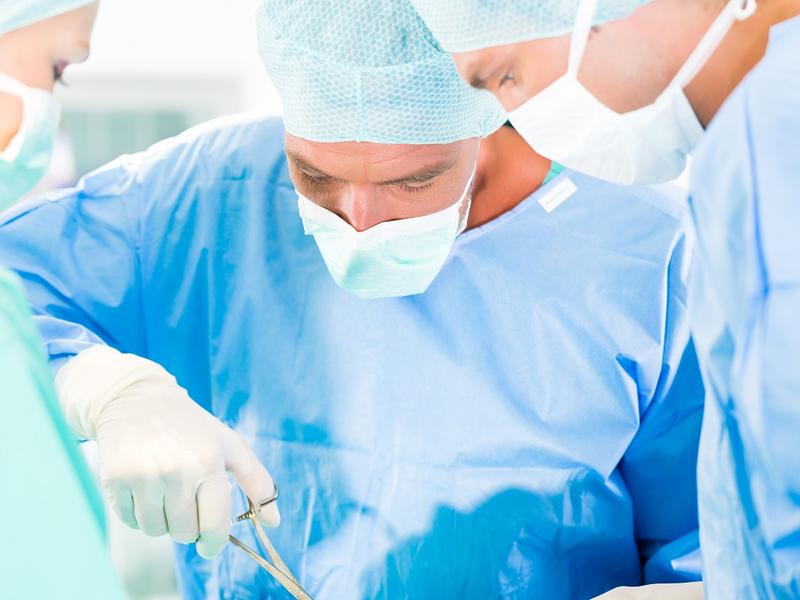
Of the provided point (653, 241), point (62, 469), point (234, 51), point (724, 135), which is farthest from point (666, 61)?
point (234, 51)

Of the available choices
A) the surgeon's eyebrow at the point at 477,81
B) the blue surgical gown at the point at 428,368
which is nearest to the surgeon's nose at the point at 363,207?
the blue surgical gown at the point at 428,368

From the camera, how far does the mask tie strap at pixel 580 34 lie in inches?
37.7

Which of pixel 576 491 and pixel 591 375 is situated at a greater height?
pixel 591 375

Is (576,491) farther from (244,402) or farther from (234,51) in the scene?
(234,51)

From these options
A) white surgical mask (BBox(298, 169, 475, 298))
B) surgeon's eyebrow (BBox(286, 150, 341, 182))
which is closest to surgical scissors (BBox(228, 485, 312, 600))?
white surgical mask (BBox(298, 169, 475, 298))

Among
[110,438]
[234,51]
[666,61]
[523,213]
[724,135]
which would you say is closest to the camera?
[724,135]

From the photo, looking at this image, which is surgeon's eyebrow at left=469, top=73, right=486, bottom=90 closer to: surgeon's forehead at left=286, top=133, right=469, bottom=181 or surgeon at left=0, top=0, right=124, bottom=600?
surgeon's forehead at left=286, top=133, right=469, bottom=181

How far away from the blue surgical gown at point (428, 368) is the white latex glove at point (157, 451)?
0.30 ft

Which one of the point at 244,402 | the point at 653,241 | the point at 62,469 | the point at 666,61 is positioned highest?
the point at 666,61

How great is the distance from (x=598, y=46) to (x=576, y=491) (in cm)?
79

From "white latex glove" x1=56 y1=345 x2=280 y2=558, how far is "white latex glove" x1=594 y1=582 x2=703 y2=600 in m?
0.53

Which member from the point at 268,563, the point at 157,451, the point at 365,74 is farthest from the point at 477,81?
the point at 268,563

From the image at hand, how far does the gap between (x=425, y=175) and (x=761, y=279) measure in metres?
0.71

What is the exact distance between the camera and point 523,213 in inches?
61.5
